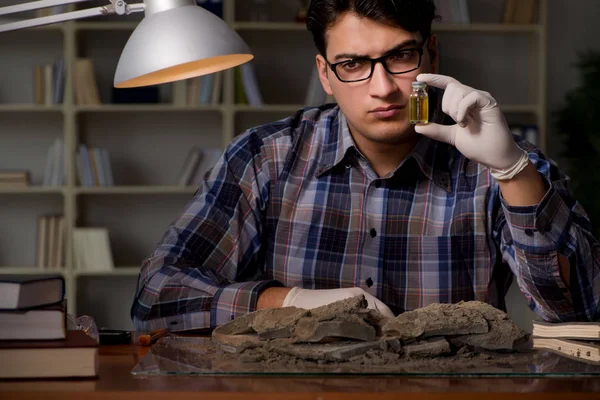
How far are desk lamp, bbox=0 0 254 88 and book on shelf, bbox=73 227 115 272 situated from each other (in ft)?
9.25

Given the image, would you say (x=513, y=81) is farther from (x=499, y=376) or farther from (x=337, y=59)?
(x=499, y=376)

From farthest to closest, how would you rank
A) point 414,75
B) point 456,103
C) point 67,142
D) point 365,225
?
point 67,142 → point 365,225 → point 414,75 → point 456,103

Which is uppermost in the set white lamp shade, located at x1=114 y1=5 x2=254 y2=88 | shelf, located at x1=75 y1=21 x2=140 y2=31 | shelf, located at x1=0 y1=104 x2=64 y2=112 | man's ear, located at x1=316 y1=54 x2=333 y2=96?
shelf, located at x1=75 y1=21 x2=140 y2=31

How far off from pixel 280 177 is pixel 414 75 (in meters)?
0.38

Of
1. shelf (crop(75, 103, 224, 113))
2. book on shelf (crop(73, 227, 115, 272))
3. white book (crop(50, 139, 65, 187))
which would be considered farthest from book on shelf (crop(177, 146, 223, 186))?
white book (crop(50, 139, 65, 187))

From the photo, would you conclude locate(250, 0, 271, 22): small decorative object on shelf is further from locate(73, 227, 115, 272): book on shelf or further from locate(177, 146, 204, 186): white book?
locate(73, 227, 115, 272): book on shelf

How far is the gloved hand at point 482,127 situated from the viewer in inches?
52.2

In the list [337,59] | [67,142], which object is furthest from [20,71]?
[337,59]

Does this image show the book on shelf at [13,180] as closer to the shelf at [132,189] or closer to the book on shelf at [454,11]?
the shelf at [132,189]

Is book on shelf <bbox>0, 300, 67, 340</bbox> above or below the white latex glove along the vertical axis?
above

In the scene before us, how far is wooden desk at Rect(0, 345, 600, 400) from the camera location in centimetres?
82

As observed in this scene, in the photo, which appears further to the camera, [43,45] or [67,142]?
[43,45]

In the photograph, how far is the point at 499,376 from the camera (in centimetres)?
91

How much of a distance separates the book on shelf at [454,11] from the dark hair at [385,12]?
2.23 metres
